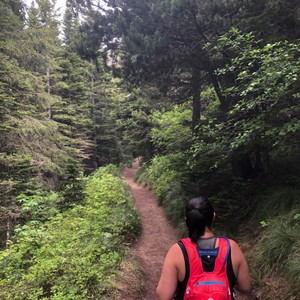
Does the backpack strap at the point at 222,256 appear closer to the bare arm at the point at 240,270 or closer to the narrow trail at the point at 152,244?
the bare arm at the point at 240,270

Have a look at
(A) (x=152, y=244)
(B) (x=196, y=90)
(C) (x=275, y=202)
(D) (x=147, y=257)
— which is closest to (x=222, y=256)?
(C) (x=275, y=202)

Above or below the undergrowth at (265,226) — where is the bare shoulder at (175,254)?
above

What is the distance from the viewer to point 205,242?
2.16 meters

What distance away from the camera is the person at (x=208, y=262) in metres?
2.11

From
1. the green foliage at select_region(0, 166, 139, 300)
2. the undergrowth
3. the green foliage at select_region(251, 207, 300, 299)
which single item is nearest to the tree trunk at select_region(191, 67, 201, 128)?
the undergrowth

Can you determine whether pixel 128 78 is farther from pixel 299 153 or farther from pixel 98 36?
pixel 299 153

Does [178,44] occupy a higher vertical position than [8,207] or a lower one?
higher

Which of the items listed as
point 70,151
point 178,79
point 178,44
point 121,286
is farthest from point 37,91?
point 121,286

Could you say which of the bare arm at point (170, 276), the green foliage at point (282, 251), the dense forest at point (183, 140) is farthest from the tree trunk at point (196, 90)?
the bare arm at point (170, 276)

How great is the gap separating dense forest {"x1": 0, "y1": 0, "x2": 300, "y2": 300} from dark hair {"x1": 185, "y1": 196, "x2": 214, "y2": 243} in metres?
2.60

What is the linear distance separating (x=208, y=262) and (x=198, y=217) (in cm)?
34

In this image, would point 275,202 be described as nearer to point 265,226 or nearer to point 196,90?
point 265,226

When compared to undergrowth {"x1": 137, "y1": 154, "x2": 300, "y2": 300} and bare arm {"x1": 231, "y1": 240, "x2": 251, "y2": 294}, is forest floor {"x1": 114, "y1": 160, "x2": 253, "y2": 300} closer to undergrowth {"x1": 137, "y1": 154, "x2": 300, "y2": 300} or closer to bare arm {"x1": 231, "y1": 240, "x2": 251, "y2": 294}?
undergrowth {"x1": 137, "y1": 154, "x2": 300, "y2": 300}

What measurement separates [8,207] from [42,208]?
1.22 metres
